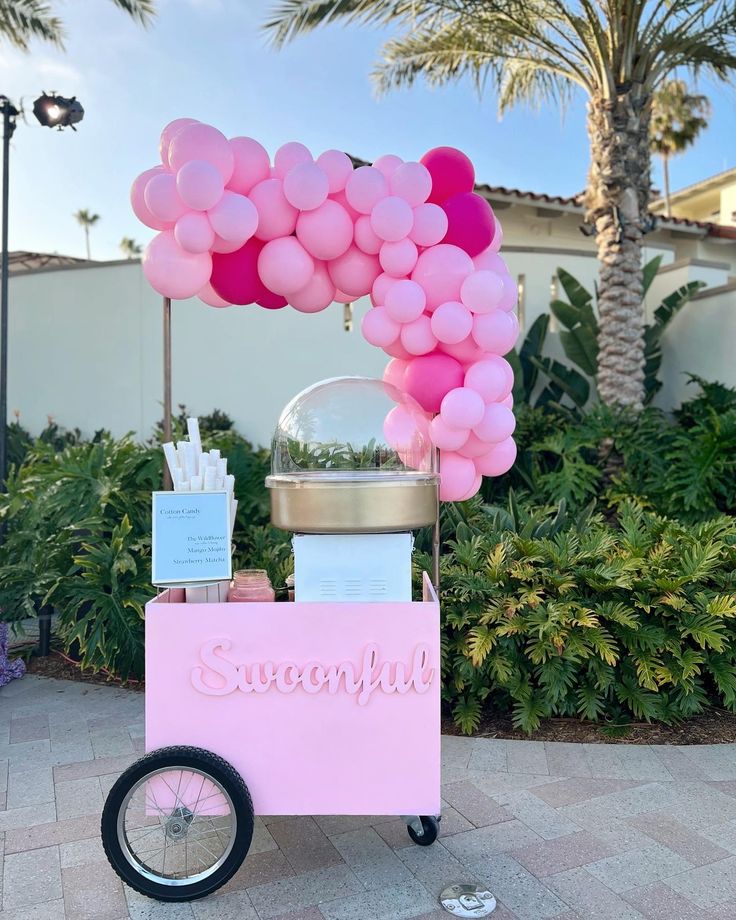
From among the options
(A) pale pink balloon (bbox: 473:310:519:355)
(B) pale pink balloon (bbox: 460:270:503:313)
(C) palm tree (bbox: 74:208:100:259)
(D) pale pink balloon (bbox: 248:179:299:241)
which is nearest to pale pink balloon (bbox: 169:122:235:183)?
(D) pale pink balloon (bbox: 248:179:299:241)

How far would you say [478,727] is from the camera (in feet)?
13.2

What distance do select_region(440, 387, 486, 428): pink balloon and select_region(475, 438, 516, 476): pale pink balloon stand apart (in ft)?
0.80

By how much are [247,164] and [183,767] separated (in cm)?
216

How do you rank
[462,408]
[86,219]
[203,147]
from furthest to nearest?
[86,219], [462,408], [203,147]

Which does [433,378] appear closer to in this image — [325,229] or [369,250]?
[369,250]

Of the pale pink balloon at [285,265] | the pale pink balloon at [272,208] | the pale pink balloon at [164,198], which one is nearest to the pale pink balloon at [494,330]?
the pale pink balloon at [285,265]

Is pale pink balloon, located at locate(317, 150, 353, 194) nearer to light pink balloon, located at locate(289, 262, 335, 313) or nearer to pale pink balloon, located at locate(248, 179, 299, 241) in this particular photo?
pale pink balloon, located at locate(248, 179, 299, 241)

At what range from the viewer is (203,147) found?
2.55 m

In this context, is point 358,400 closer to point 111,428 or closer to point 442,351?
point 442,351

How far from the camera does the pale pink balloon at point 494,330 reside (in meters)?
2.78

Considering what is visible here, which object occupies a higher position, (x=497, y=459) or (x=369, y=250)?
(x=369, y=250)

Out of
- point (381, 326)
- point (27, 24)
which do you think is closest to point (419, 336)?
point (381, 326)

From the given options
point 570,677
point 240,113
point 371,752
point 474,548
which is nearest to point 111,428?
point 240,113

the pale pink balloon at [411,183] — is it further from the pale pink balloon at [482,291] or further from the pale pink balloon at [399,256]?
the pale pink balloon at [482,291]
